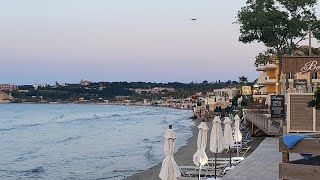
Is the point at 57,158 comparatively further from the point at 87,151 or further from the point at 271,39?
the point at 271,39

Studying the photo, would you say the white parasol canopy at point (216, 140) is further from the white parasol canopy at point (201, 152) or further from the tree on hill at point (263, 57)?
the tree on hill at point (263, 57)

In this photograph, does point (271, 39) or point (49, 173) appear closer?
point (49, 173)

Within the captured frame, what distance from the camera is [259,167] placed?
51.2 ft

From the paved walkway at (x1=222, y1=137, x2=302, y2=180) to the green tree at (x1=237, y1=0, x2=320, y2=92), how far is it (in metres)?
17.5

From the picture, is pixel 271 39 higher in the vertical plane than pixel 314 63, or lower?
higher

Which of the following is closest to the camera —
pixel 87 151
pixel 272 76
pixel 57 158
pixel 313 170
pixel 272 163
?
pixel 313 170

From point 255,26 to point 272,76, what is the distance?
37271 millimetres

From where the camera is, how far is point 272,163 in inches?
645

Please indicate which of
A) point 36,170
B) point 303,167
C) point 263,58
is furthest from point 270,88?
point 303,167

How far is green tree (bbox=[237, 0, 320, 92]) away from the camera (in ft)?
119

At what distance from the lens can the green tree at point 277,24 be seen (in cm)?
3631

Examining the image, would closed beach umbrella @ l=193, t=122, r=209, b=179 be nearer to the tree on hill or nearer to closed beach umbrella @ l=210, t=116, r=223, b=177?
closed beach umbrella @ l=210, t=116, r=223, b=177

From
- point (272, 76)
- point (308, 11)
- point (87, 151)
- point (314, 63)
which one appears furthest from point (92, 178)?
point (272, 76)

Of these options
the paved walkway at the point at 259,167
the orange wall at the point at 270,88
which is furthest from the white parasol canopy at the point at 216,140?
the orange wall at the point at 270,88
